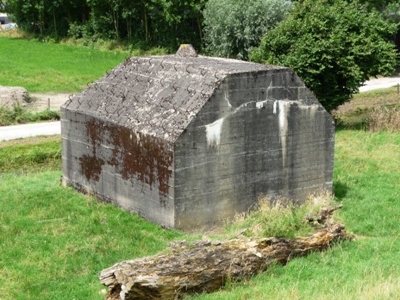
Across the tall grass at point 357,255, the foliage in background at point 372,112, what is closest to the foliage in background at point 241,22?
the foliage in background at point 372,112

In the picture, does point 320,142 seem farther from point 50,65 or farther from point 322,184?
point 50,65

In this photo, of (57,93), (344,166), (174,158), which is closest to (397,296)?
(174,158)

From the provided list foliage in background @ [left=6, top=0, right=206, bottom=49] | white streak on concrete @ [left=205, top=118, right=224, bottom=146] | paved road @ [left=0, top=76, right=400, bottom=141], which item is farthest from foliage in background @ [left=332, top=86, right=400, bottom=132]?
foliage in background @ [left=6, top=0, right=206, bottom=49]

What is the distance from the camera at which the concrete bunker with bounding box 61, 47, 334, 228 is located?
15789 millimetres

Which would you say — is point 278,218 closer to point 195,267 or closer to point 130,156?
point 195,267

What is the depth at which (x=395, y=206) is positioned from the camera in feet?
57.1

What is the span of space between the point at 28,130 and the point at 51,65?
18.9 meters

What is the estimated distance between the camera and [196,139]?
15.7 meters

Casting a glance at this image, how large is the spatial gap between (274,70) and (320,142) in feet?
7.59

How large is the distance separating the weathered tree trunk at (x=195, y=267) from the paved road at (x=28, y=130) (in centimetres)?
1619

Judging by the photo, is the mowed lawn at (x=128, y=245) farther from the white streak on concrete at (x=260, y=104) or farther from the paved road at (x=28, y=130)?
the paved road at (x=28, y=130)

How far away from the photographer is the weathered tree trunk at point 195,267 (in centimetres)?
1147

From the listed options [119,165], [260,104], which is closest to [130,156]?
[119,165]

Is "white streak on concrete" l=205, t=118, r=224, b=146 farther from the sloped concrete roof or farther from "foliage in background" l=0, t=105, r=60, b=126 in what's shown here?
"foliage in background" l=0, t=105, r=60, b=126
